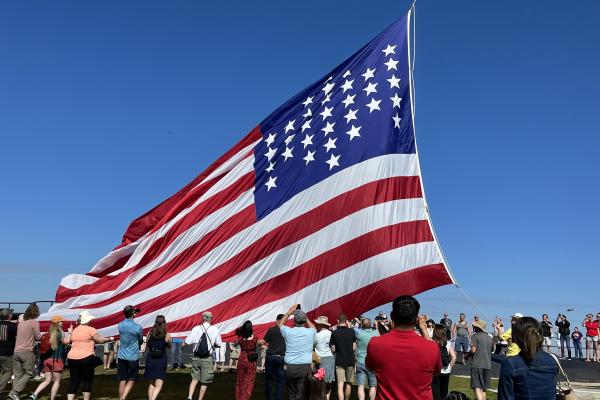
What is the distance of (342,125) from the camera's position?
1096cm

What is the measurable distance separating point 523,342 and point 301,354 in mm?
5339

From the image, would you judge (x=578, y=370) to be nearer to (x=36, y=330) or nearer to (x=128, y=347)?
(x=128, y=347)

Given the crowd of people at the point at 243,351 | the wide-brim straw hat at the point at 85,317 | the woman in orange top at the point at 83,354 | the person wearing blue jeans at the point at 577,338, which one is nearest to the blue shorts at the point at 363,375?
the crowd of people at the point at 243,351

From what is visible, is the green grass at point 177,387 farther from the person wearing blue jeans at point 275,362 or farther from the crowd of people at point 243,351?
the person wearing blue jeans at point 275,362

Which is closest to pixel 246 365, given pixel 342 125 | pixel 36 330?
pixel 36 330

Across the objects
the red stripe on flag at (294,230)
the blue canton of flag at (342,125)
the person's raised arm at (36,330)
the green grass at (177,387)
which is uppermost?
the blue canton of flag at (342,125)

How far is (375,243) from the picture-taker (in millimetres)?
10109

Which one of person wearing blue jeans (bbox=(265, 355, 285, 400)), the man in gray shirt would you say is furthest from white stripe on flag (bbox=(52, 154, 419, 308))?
the man in gray shirt

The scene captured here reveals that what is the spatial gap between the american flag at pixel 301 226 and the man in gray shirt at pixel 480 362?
2257mm

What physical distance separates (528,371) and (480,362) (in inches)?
296

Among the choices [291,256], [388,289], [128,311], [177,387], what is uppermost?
[291,256]

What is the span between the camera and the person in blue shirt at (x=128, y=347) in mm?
10547

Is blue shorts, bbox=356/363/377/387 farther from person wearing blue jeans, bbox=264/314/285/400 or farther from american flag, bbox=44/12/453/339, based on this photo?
american flag, bbox=44/12/453/339

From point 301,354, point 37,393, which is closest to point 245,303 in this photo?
point 301,354
